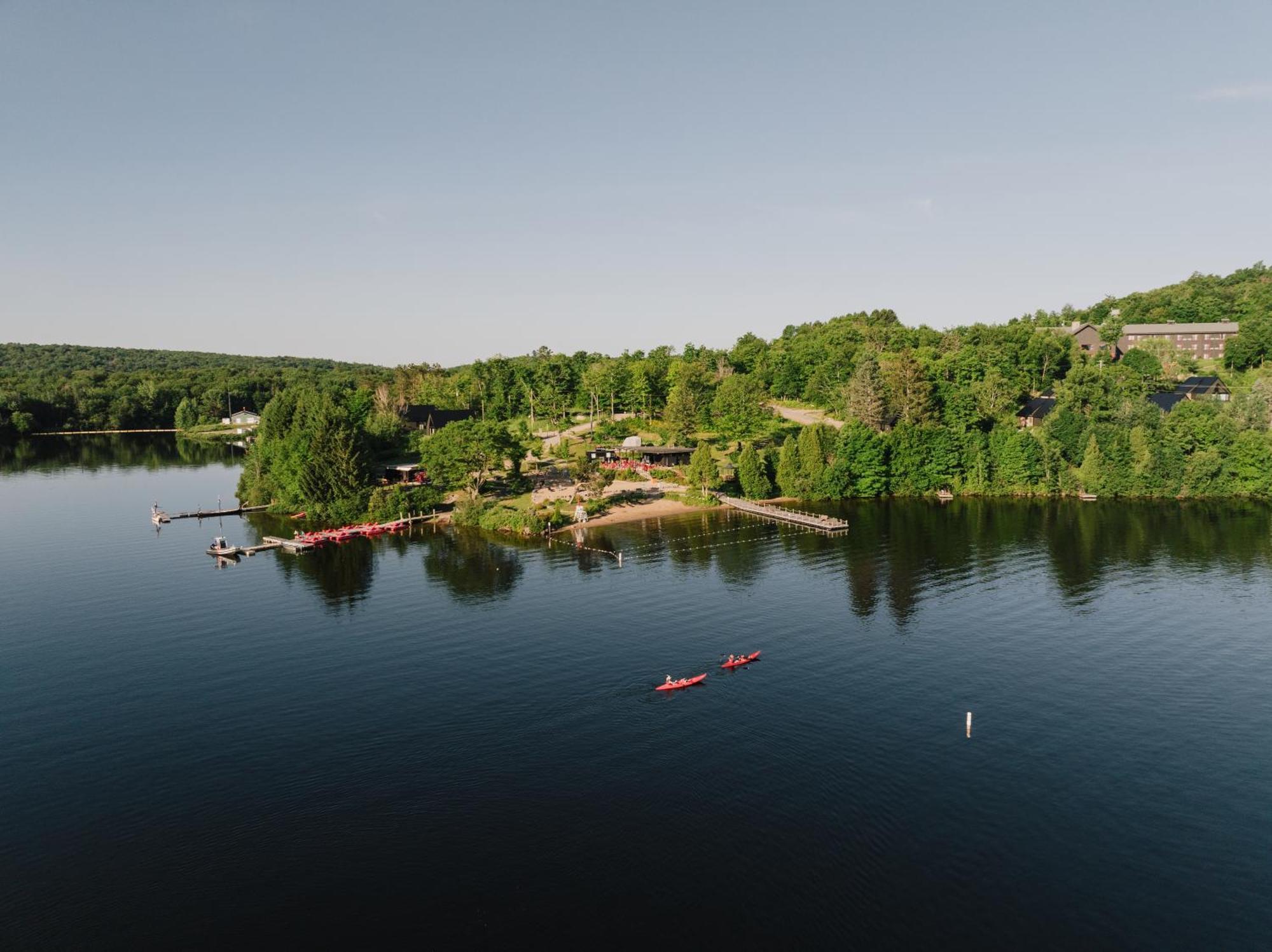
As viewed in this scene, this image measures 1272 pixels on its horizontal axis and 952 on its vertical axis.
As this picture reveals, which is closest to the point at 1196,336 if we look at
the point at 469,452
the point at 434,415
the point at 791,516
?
the point at 791,516

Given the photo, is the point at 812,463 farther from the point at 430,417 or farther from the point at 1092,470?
the point at 430,417

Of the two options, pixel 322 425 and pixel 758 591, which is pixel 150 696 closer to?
pixel 758 591

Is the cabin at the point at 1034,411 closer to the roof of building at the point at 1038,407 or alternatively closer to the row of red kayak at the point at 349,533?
the roof of building at the point at 1038,407

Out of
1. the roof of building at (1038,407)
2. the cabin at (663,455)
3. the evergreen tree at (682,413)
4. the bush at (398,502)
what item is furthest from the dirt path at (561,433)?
the roof of building at (1038,407)

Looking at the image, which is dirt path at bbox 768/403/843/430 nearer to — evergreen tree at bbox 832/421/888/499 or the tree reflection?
evergreen tree at bbox 832/421/888/499

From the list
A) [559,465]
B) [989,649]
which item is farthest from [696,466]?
[989,649]

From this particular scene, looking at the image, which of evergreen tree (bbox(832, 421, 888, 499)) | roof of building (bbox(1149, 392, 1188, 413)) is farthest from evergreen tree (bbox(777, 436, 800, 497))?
roof of building (bbox(1149, 392, 1188, 413))
